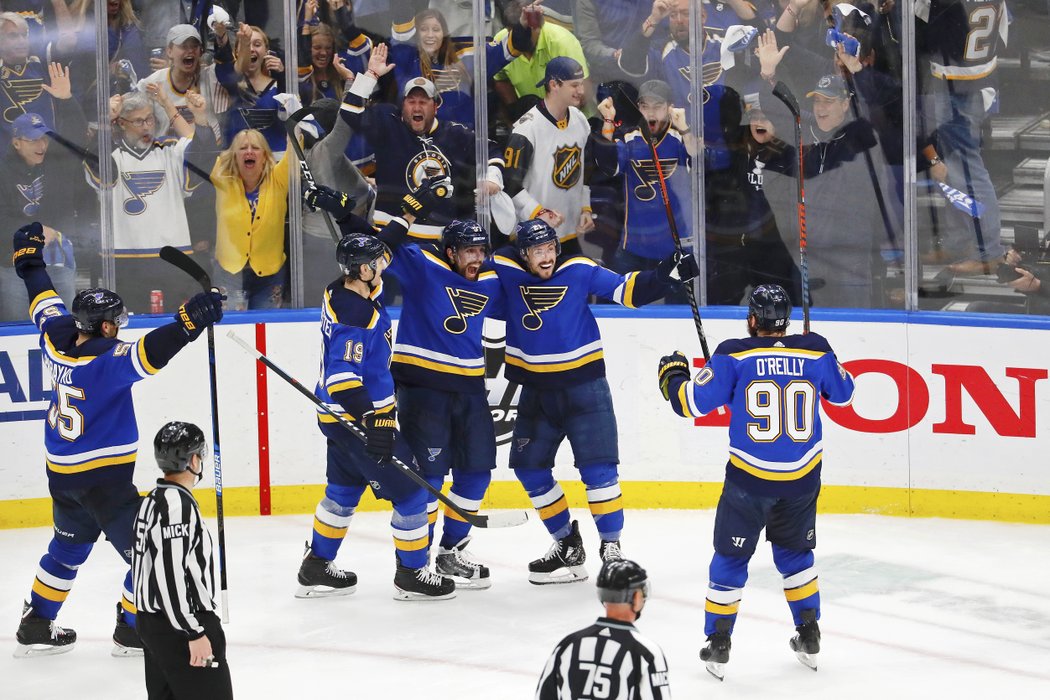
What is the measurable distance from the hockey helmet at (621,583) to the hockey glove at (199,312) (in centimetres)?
209

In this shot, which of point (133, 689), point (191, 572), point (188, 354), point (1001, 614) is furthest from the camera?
point (188, 354)

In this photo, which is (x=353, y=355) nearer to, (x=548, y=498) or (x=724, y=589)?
(x=548, y=498)

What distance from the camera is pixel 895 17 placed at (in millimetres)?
6836

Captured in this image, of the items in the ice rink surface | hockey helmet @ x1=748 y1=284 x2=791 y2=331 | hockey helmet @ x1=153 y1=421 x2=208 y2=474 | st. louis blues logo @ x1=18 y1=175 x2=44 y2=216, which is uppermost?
st. louis blues logo @ x1=18 y1=175 x2=44 y2=216

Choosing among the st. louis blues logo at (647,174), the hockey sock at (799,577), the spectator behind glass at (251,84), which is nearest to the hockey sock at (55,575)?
the hockey sock at (799,577)

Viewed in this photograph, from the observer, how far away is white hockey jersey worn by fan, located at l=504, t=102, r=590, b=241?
7.18m

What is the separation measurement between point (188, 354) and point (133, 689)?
240 cm

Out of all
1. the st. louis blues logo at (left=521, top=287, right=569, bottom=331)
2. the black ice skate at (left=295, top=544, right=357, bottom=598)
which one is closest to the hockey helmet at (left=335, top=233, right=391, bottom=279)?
the st. louis blues logo at (left=521, top=287, right=569, bottom=331)

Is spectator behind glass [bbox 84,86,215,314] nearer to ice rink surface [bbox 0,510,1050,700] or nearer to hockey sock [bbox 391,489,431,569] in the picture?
ice rink surface [bbox 0,510,1050,700]

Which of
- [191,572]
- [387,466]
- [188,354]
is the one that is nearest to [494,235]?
[188,354]

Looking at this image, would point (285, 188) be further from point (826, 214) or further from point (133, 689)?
point (133, 689)

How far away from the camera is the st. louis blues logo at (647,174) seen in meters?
7.18

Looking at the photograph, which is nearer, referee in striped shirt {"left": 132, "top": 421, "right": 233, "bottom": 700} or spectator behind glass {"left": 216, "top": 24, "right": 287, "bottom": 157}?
referee in striped shirt {"left": 132, "top": 421, "right": 233, "bottom": 700}

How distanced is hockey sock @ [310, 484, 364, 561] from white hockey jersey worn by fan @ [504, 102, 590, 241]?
6.88ft
